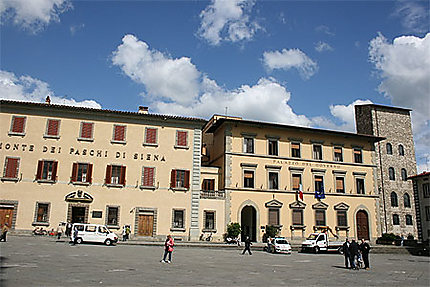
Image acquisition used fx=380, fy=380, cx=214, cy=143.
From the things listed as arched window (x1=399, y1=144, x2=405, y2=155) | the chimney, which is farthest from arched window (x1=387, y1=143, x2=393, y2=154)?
the chimney

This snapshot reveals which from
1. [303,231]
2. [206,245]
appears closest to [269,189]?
[303,231]

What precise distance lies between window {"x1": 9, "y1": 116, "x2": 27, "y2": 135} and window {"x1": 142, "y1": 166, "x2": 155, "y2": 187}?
10.9 meters

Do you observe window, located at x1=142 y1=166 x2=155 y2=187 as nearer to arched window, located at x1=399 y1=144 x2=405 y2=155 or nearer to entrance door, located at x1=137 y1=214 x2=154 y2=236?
entrance door, located at x1=137 y1=214 x2=154 y2=236

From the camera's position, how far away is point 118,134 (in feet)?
112

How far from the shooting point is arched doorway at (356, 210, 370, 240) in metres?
39.9

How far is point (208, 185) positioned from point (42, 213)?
14718 mm

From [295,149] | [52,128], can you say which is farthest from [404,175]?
[52,128]

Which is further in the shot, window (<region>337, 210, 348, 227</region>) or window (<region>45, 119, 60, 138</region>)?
window (<region>337, 210, 348, 227</region>)

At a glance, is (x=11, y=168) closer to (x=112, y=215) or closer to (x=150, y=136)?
(x=112, y=215)

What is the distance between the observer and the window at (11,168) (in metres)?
31.6

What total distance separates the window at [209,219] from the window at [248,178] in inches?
175

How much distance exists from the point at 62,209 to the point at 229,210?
48.0ft

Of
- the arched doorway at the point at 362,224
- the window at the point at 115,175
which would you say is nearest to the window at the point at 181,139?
the window at the point at 115,175

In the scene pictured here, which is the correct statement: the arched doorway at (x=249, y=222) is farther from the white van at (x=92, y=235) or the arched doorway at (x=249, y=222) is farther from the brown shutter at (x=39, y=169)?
the brown shutter at (x=39, y=169)
